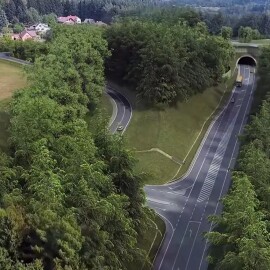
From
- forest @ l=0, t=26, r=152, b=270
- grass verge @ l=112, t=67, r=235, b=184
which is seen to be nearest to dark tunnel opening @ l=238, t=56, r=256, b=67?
grass verge @ l=112, t=67, r=235, b=184

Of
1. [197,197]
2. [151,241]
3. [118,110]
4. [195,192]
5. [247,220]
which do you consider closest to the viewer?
[247,220]

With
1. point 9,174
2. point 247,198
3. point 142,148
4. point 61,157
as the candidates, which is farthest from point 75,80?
point 247,198

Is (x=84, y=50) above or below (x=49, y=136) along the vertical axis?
above

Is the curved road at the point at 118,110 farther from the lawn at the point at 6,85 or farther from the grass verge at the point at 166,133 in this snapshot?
the lawn at the point at 6,85

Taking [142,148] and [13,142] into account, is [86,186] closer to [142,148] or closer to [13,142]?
[13,142]

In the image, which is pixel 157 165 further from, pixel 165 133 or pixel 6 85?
pixel 6 85

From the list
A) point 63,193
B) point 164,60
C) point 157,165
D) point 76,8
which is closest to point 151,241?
point 63,193

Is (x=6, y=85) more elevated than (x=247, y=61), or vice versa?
(x=6, y=85)
